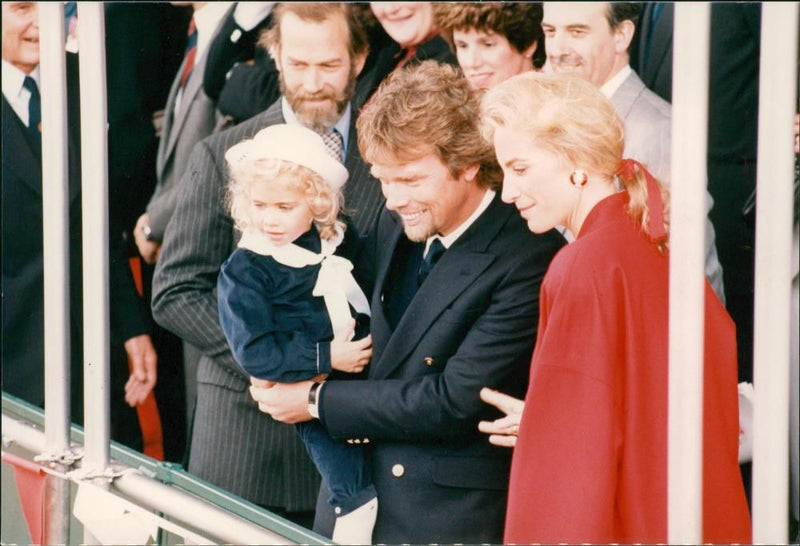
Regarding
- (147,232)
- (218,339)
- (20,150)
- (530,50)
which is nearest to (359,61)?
(530,50)

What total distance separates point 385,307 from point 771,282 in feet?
3.48

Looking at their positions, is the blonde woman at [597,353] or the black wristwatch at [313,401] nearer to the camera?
the blonde woman at [597,353]

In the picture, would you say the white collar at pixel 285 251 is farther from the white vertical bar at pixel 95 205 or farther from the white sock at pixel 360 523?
the white sock at pixel 360 523

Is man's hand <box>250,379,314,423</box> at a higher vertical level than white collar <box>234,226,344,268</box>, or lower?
lower

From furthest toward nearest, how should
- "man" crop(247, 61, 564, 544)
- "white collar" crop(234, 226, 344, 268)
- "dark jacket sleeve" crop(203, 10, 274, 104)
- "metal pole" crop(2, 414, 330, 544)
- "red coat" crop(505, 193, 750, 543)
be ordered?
"dark jacket sleeve" crop(203, 10, 274, 104) < "white collar" crop(234, 226, 344, 268) < "man" crop(247, 61, 564, 544) < "metal pole" crop(2, 414, 330, 544) < "red coat" crop(505, 193, 750, 543)

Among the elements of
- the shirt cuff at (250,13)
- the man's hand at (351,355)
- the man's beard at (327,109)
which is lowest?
the man's hand at (351,355)

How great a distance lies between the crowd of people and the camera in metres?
2.46

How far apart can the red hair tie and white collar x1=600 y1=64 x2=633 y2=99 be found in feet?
1.64

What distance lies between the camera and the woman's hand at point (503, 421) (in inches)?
108

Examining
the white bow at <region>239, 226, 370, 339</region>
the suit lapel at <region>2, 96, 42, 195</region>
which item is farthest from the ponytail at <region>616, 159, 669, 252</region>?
the suit lapel at <region>2, 96, 42, 195</region>

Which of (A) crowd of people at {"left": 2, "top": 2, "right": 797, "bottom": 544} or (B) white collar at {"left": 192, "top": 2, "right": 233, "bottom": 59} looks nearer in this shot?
A: (A) crowd of people at {"left": 2, "top": 2, "right": 797, "bottom": 544}

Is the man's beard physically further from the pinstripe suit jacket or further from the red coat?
the red coat

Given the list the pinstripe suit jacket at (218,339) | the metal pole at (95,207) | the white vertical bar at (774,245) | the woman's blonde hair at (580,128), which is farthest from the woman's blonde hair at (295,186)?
the white vertical bar at (774,245)

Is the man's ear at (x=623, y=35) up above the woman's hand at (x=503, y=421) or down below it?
above
